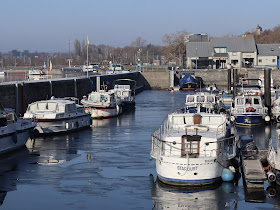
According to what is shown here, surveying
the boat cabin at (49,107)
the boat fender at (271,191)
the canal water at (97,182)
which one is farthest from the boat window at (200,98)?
the boat fender at (271,191)

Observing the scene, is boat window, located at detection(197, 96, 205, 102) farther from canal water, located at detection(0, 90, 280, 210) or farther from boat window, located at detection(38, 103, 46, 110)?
boat window, located at detection(38, 103, 46, 110)

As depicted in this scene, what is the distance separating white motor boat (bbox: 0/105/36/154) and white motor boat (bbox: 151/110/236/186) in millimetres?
9455

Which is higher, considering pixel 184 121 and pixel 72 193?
pixel 184 121

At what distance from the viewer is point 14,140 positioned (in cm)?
3425

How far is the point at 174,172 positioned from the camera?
1008 inches

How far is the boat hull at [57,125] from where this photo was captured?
4059cm

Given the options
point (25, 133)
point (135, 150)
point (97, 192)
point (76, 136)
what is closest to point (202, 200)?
point (97, 192)

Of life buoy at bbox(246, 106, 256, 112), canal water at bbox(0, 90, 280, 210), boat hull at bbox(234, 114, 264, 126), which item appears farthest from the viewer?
life buoy at bbox(246, 106, 256, 112)

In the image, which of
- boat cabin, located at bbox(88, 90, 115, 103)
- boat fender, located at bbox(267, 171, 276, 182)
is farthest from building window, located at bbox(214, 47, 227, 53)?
boat fender, located at bbox(267, 171, 276, 182)

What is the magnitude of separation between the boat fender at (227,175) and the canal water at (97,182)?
11.1 inches

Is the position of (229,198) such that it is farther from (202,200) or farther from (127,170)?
(127,170)

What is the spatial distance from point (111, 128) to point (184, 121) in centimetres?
1847

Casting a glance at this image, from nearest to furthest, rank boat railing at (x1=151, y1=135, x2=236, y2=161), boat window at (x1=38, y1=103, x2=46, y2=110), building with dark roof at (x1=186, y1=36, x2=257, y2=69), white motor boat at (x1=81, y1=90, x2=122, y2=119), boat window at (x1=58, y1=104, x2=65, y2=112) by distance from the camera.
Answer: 1. boat railing at (x1=151, y1=135, x2=236, y2=161)
2. boat window at (x1=58, y1=104, x2=65, y2=112)
3. boat window at (x1=38, y1=103, x2=46, y2=110)
4. white motor boat at (x1=81, y1=90, x2=122, y2=119)
5. building with dark roof at (x1=186, y1=36, x2=257, y2=69)

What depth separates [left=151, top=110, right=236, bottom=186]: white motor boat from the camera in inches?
1001
